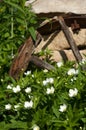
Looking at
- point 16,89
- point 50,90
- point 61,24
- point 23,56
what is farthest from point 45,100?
point 61,24

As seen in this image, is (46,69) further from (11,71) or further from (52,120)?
(52,120)

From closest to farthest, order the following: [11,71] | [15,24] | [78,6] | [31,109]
→ [31,109], [11,71], [15,24], [78,6]

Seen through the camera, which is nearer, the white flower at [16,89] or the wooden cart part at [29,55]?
the white flower at [16,89]

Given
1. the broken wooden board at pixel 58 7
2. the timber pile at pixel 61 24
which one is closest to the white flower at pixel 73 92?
the timber pile at pixel 61 24

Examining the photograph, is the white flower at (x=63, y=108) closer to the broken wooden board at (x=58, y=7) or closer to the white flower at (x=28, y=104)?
the white flower at (x=28, y=104)

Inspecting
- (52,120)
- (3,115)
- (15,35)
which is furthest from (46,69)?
(52,120)

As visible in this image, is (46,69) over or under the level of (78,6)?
under

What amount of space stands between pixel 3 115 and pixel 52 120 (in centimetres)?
68

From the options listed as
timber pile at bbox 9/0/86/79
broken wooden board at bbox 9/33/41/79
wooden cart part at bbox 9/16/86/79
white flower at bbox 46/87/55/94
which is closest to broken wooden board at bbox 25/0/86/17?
timber pile at bbox 9/0/86/79

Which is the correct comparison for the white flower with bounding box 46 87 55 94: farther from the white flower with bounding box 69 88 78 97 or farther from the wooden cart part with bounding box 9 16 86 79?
the wooden cart part with bounding box 9 16 86 79

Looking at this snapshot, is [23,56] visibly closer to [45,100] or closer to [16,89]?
[16,89]

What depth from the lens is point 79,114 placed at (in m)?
3.27

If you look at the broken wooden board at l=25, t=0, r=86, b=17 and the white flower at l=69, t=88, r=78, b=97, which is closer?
the white flower at l=69, t=88, r=78, b=97

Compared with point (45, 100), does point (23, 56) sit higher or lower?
higher
